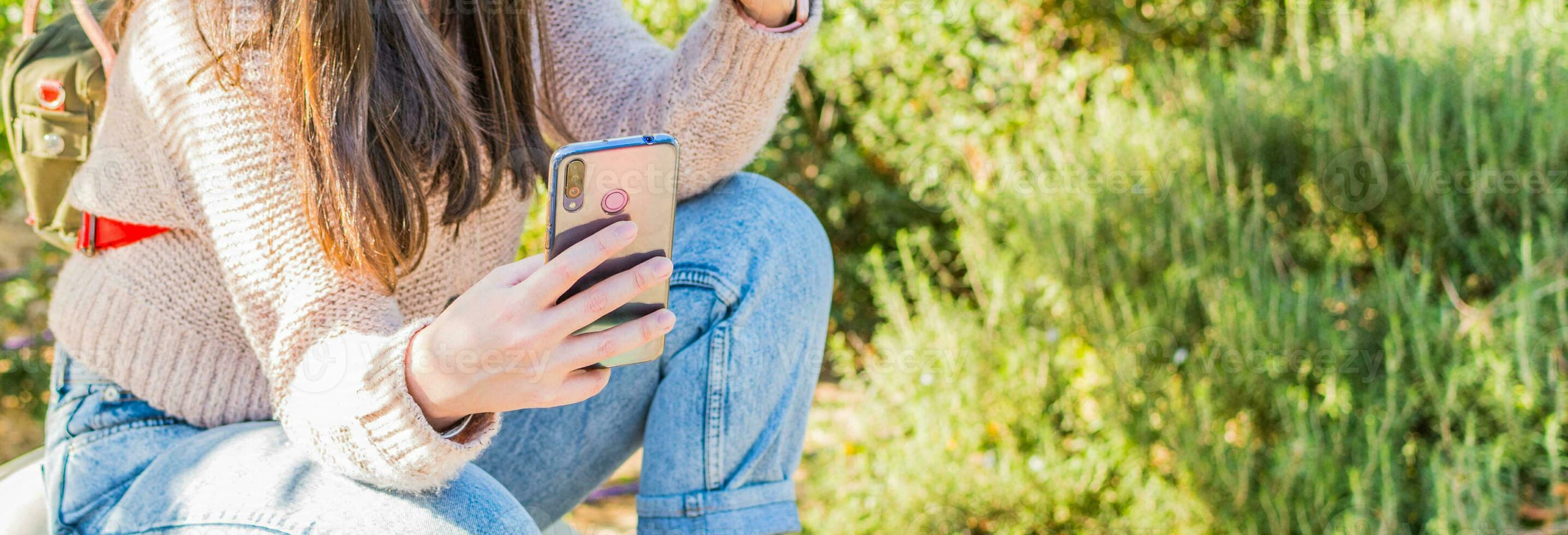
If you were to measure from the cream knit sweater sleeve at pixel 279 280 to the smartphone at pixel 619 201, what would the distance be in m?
0.16

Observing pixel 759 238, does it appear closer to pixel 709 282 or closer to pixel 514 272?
pixel 709 282

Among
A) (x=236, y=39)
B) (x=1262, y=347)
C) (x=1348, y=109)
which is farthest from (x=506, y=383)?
(x=1348, y=109)

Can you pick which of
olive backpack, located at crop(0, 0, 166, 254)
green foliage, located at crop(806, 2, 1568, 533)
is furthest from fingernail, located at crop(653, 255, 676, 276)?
green foliage, located at crop(806, 2, 1568, 533)

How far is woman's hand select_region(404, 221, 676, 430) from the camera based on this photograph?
87cm

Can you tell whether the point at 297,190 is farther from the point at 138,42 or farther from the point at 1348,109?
the point at 1348,109

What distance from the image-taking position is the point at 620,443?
129cm

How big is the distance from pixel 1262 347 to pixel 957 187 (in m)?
0.95

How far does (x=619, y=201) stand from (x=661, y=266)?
67mm

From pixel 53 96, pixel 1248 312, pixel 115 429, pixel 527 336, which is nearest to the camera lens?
pixel 527 336

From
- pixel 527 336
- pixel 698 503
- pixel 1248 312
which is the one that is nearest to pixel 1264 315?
pixel 1248 312

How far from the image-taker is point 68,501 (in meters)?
1.07

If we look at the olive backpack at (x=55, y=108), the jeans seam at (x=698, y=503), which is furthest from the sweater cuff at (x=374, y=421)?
the olive backpack at (x=55, y=108)

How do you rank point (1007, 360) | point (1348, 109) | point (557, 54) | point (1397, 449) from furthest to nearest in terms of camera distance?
point (1007, 360) → point (1348, 109) → point (1397, 449) → point (557, 54)

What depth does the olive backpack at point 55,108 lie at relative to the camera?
1264 mm
